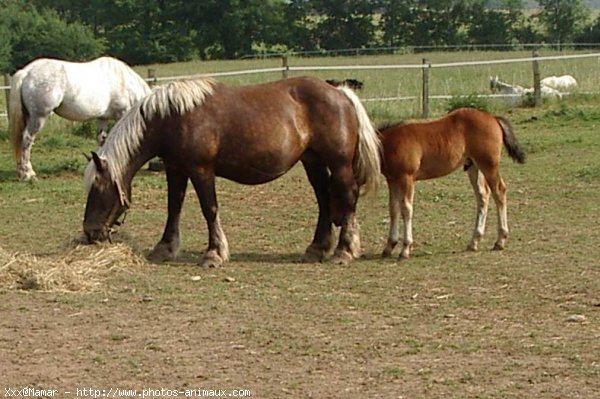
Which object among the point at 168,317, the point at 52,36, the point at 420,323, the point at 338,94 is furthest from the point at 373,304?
the point at 52,36

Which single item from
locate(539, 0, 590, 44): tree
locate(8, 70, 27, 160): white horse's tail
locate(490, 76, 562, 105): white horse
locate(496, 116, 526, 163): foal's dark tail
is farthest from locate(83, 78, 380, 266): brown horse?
locate(539, 0, 590, 44): tree

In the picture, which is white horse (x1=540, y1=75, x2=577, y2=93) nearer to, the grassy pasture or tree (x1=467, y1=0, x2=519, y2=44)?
the grassy pasture

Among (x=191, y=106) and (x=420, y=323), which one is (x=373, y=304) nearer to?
(x=420, y=323)

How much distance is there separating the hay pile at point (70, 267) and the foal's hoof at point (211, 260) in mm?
497

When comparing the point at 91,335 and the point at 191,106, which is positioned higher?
the point at 191,106

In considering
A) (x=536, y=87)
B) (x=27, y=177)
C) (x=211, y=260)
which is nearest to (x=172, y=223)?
(x=211, y=260)

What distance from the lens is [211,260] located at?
28.5 feet

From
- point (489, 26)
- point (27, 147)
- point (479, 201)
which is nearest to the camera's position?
point (479, 201)

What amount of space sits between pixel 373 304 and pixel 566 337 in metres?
1.46

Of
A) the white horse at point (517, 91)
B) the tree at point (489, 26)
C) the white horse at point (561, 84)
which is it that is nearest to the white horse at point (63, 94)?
the white horse at point (517, 91)

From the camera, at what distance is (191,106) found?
28.4ft

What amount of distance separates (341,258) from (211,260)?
106cm

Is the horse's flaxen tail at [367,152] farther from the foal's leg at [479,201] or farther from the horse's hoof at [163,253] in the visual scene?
the horse's hoof at [163,253]

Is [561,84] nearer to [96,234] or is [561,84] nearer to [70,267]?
[96,234]
